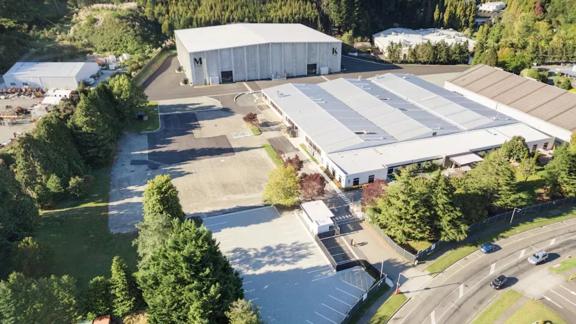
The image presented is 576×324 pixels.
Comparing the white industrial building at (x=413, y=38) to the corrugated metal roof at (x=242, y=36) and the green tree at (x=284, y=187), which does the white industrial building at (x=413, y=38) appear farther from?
the green tree at (x=284, y=187)

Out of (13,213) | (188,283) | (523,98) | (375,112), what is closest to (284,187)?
(188,283)

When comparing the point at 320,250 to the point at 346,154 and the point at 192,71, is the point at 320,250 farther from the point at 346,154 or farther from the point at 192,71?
the point at 192,71

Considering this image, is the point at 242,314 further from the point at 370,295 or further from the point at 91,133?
the point at 91,133

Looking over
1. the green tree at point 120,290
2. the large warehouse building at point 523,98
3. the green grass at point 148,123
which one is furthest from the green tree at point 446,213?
the green grass at point 148,123

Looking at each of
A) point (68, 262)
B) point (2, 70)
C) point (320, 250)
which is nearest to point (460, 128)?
point (320, 250)

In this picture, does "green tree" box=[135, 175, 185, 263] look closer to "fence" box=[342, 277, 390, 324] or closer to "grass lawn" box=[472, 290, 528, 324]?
"fence" box=[342, 277, 390, 324]

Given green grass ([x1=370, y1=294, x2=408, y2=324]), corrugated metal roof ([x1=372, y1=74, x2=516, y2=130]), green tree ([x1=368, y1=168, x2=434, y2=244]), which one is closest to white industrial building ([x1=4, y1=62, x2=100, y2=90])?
corrugated metal roof ([x1=372, y1=74, x2=516, y2=130])
